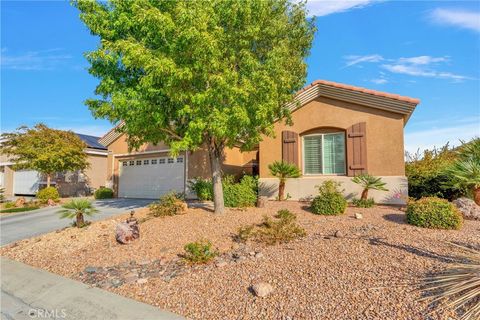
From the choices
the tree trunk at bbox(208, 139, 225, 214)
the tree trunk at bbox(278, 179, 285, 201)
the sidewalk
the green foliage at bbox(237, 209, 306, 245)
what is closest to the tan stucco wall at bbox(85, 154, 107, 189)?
the tree trunk at bbox(208, 139, 225, 214)

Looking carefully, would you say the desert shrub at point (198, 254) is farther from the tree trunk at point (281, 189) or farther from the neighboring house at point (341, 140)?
the neighboring house at point (341, 140)

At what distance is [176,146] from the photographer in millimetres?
7227

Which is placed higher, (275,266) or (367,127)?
(367,127)

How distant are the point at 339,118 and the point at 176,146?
6992 millimetres

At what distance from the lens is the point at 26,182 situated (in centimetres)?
2367

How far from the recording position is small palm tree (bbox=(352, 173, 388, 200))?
9570mm

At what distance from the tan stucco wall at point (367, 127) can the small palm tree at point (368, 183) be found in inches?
27.6

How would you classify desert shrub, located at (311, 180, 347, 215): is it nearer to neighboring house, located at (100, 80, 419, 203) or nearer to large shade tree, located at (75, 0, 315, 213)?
neighboring house, located at (100, 80, 419, 203)

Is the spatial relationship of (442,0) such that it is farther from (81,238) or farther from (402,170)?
(81,238)

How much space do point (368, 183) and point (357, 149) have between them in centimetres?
155

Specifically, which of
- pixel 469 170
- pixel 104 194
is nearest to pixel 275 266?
pixel 469 170

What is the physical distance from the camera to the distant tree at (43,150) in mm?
16750

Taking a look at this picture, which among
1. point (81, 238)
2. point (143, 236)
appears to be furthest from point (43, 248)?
point (143, 236)

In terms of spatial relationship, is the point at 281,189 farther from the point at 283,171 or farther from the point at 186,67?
the point at 186,67
